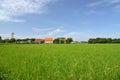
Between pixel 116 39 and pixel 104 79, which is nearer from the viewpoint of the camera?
pixel 104 79

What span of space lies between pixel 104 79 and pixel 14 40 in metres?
92.8

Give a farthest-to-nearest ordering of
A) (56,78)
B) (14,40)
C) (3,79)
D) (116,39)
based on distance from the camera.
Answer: (14,40) → (116,39) → (56,78) → (3,79)

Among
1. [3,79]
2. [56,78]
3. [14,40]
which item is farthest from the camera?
[14,40]

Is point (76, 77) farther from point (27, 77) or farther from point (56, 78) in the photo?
point (27, 77)

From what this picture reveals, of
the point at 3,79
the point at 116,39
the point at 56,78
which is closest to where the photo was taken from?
the point at 3,79

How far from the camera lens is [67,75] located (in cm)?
785

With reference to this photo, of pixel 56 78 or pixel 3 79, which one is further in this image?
pixel 56 78

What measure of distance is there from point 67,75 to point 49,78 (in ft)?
2.35

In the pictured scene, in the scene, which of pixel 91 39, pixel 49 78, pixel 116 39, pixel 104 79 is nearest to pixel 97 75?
pixel 104 79

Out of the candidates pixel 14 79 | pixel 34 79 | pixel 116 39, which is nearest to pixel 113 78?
pixel 34 79

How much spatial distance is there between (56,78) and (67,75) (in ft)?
1.79

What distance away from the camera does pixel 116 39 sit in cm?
9019

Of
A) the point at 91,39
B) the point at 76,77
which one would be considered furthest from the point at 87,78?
the point at 91,39

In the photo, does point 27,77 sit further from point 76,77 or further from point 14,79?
point 76,77
